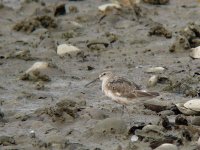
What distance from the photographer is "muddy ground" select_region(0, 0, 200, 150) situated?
31.0 feet

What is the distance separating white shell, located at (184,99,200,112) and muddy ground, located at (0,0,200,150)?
0.20m

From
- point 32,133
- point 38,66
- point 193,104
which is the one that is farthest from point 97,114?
point 38,66

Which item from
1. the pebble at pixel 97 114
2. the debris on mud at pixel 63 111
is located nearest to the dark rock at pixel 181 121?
the pebble at pixel 97 114

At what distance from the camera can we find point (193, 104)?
1024 cm

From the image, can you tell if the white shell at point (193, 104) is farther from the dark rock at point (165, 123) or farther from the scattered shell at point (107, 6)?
the scattered shell at point (107, 6)

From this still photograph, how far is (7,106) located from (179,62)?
367 cm

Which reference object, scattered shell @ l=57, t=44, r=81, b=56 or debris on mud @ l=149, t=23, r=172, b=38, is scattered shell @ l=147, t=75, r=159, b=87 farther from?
debris on mud @ l=149, t=23, r=172, b=38

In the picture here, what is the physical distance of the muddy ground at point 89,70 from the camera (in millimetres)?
9461

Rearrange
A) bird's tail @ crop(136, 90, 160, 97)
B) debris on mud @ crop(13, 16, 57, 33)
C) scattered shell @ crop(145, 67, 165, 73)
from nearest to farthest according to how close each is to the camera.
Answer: bird's tail @ crop(136, 90, 160, 97) < scattered shell @ crop(145, 67, 165, 73) < debris on mud @ crop(13, 16, 57, 33)

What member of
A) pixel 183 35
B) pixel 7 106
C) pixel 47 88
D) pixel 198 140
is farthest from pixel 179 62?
pixel 198 140

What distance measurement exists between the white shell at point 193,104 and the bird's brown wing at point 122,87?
0.77 meters

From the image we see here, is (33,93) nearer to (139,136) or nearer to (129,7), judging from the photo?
(139,136)

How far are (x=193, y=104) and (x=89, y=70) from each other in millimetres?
3510

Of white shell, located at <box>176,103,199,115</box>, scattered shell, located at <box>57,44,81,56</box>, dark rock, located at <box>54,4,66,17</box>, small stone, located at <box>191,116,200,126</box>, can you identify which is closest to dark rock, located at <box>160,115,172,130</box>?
small stone, located at <box>191,116,200,126</box>
